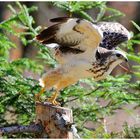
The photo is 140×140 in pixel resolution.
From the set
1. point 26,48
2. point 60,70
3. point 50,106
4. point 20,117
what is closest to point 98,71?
point 60,70

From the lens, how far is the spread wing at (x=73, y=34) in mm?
4793

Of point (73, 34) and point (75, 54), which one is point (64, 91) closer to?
point (75, 54)

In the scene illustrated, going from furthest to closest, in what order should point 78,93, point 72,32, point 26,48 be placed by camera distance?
point 26,48, point 78,93, point 72,32

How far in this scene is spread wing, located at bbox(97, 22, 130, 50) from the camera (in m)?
5.46

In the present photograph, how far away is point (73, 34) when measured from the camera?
195 inches

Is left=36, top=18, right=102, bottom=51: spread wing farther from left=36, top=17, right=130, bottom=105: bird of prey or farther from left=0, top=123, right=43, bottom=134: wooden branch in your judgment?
left=0, top=123, right=43, bottom=134: wooden branch

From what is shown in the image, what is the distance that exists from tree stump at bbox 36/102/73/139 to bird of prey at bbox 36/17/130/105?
1.06 ft

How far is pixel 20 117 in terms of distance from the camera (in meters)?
6.05

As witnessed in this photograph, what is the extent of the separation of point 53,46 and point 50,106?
776mm

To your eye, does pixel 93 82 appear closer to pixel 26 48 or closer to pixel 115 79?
pixel 115 79

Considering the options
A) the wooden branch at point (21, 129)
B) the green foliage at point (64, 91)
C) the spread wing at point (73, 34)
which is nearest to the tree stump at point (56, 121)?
the wooden branch at point (21, 129)

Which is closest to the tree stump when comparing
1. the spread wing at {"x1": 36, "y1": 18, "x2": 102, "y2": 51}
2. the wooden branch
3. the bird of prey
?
the wooden branch

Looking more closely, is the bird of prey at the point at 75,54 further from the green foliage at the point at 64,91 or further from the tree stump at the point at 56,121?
the green foliage at the point at 64,91

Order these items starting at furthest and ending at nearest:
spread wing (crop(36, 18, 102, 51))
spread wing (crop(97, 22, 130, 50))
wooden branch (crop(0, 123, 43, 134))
A: spread wing (crop(97, 22, 130, 50)) < spread wing (crop(36, 18, 102, 51)) < wooden branch (crop(0, 123, 43, 134))
